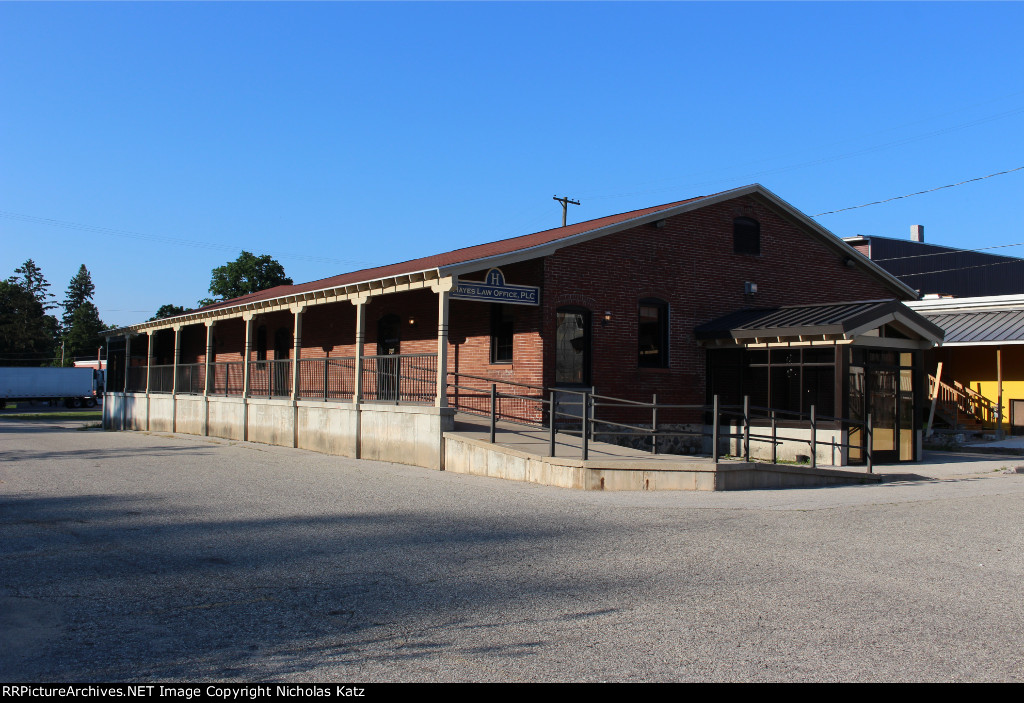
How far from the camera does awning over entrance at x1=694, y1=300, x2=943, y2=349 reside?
17.7 meters

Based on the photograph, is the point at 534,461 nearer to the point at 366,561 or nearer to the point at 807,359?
the point at 366,561

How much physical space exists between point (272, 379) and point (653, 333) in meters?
10.3

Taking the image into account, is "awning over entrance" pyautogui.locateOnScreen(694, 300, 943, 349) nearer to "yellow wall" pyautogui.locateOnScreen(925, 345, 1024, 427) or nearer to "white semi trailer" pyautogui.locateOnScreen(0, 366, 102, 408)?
"yellow wall" pyautogui.locateOnScreen(925, 345, 1024, 427)

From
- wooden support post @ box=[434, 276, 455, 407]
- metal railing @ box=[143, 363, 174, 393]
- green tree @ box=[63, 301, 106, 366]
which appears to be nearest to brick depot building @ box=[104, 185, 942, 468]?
wooden support post @ box=[434, 276, 455, 407]

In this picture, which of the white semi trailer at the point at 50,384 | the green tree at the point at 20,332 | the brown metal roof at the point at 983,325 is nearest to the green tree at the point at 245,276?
the white semi trailer at the point at 50,384

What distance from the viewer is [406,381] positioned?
20.2m

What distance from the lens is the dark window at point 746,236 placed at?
2145cm

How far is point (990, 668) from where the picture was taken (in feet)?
16.1

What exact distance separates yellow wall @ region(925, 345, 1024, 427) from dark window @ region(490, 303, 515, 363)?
622 inches

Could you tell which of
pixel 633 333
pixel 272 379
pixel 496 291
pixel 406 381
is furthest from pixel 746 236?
pixel 272 379

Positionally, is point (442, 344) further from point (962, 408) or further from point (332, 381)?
point (962, 408)

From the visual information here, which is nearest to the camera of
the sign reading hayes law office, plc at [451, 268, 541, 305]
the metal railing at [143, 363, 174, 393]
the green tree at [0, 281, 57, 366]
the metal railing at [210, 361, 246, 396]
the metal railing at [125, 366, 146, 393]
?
the sign reading hayes law office, plc at [451, 268, 541, 305]

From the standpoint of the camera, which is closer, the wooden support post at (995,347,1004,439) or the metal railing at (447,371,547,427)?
the metal railing at (447,371,547,427)

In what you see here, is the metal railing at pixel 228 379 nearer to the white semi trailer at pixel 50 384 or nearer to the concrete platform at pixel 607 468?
the concrete platform at pixel 607 468
